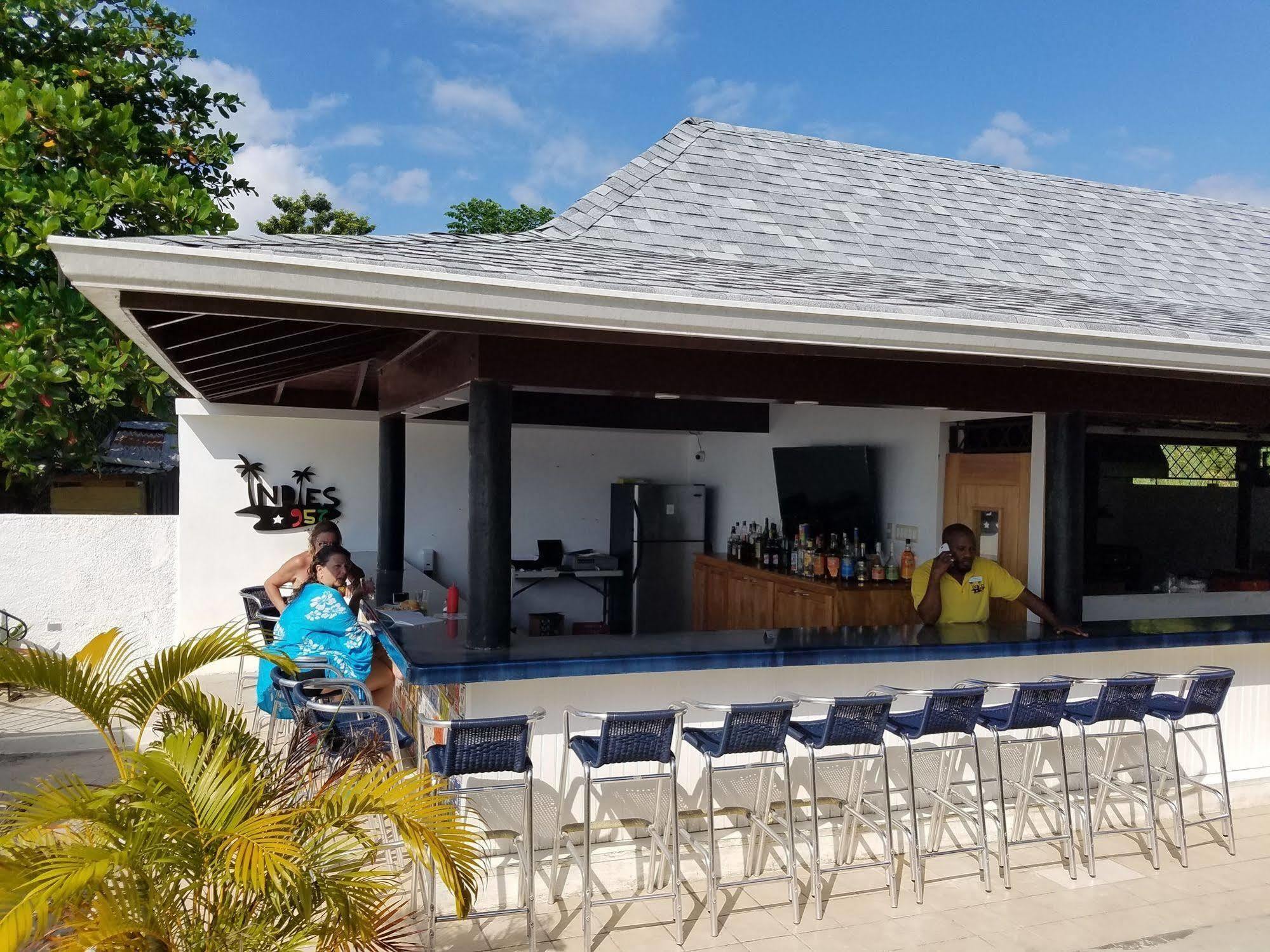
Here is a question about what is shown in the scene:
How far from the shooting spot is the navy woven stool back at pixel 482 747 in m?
3.35

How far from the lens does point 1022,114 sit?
29344mm

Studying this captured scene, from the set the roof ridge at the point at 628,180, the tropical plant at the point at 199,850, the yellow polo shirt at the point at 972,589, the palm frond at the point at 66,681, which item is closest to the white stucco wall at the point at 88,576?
the roof ridge at the point at 628,180

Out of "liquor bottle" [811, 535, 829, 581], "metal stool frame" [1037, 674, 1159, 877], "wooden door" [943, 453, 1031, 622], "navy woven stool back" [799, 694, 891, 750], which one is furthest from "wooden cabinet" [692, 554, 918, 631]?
"navy woven stool back" [799, 694, 891, 750]

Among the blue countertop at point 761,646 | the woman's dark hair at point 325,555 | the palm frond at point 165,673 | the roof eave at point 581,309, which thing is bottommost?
the blue countertop at point 761,646

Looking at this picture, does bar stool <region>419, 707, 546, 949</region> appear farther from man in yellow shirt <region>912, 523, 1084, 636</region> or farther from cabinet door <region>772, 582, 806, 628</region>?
cabinet door <region>772, 582, 806, 628</region>

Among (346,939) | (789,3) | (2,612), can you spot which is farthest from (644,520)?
(789,3)

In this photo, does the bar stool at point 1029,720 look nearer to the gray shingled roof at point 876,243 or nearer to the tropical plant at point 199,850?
the gray shingled roof at point 876,243

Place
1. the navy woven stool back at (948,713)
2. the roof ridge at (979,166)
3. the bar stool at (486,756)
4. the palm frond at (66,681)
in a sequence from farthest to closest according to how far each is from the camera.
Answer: the roof ridge at (979,166)
the navy woven stool back at (948,713)
the bar stool at (486,756)
the palm frond at (66,681)

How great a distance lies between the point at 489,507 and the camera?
387 centimetres

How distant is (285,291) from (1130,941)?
393cm

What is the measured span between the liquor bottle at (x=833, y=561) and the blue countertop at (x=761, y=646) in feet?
5.98

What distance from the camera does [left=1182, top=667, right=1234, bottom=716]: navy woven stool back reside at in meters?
4.41

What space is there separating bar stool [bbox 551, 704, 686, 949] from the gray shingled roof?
1589mm

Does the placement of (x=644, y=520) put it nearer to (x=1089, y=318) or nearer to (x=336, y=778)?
(x=1089, y=318)
